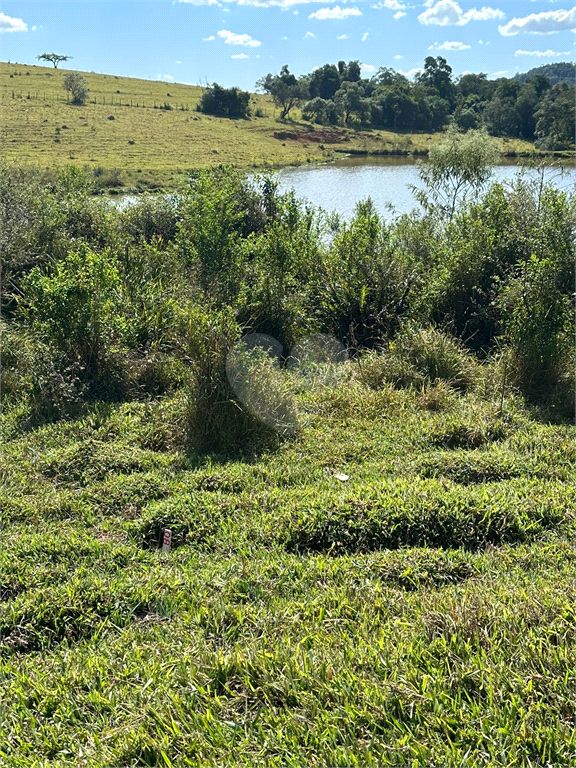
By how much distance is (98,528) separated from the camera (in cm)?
396

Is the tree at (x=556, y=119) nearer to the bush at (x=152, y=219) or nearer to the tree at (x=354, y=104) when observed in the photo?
the tree at (x=354, y=104)

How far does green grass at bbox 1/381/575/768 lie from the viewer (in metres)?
2.26

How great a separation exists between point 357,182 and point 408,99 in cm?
4582

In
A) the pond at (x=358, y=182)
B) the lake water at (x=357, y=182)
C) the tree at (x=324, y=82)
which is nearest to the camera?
the pond at (x=358, y=182)

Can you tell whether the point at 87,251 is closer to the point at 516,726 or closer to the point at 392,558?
the point at 392,558

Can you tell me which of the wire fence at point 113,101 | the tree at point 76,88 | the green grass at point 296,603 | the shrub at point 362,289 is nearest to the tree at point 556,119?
the shrub at point 362,289

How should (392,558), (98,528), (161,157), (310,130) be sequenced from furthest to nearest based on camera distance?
(310,130), (161,157), (98,528), (392,558)

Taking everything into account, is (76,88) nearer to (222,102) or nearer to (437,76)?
(222,102)

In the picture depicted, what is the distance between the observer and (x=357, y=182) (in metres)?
41.7

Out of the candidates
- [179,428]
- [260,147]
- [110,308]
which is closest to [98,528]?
[179,428]

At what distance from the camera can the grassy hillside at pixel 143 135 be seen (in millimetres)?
44062

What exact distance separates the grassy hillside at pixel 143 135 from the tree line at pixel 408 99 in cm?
→ 324

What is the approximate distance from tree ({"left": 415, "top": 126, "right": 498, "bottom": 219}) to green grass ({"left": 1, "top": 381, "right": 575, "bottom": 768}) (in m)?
Result: 22.7

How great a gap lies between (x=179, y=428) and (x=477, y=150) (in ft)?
81.5
